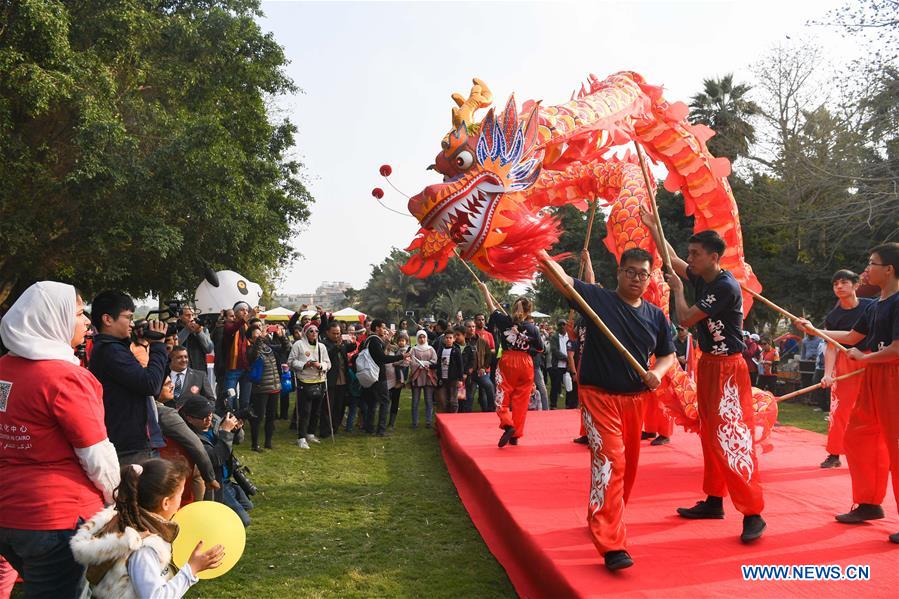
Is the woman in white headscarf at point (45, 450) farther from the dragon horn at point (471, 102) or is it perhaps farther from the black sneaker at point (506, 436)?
the black sneaker at point (506, 436)

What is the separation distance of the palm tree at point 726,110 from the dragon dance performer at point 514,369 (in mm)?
18556

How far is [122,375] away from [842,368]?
5.15 m

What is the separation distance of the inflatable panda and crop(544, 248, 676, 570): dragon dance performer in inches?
381

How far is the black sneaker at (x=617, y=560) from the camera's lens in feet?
10.3

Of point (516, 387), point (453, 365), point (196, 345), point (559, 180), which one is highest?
point (559, 180)

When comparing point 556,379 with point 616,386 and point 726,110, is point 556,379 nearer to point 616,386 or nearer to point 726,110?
point 616,386

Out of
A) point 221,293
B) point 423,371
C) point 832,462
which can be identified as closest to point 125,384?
point 832,462

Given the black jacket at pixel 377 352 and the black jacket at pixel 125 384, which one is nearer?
the black jacket at pixel 125 384

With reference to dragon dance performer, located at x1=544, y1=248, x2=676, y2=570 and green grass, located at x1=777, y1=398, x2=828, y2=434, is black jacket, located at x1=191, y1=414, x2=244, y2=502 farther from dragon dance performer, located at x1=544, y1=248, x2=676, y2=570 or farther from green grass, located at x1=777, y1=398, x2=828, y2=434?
green grass, located at x1=777, y1=398, x2=828, y2=434

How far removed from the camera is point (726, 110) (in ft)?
76.6

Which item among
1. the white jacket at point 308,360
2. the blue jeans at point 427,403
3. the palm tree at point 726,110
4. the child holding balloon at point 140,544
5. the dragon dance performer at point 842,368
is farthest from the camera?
the palm tree at point 726,110

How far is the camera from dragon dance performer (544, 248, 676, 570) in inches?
126

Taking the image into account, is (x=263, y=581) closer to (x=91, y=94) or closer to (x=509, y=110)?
(x=509, y=110)

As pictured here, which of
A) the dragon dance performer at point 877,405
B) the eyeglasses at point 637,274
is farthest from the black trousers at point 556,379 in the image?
the eyeglasses at point 637,274
